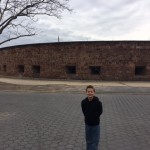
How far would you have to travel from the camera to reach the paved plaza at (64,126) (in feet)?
19.7

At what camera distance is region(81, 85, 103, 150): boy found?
16.4 feet

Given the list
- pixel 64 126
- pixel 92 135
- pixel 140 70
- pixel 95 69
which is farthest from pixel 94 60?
pixel 92 135

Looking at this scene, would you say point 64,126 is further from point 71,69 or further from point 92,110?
point 71,69

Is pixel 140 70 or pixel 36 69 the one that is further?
pixel 36 69

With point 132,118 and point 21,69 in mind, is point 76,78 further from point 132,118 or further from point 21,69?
point 132,118

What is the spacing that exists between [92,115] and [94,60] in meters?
17.4

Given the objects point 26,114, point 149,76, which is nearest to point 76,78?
point 149,76

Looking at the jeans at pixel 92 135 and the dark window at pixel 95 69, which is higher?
the dark window at pixel 95 69

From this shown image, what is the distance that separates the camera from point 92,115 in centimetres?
503

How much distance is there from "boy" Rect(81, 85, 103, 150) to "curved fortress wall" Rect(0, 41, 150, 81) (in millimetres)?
17185

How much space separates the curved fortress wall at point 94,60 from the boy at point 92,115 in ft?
56.4

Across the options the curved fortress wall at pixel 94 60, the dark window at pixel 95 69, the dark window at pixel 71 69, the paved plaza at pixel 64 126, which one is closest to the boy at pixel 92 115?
the paved plaza at pixel 64 126

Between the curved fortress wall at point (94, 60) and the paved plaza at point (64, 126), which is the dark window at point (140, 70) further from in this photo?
the paved plaza at point (64, 126)

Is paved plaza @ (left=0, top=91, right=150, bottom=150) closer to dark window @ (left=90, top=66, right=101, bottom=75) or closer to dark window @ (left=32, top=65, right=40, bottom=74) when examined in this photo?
dark window @ (left=90, top=66, right=101, bottom=75)
